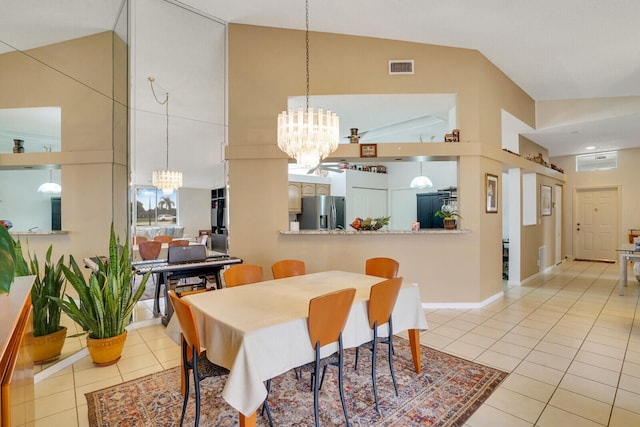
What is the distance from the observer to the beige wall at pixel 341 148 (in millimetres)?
4160

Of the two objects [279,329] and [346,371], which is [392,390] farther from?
[279,329]

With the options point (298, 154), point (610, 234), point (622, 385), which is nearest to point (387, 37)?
point (298, 154)

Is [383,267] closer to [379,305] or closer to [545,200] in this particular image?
[379,305]

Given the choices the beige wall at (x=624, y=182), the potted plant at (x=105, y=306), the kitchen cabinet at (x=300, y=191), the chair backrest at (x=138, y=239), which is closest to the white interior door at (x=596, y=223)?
the beige wall at (x=624, y=182)

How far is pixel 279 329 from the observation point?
1.75 meters

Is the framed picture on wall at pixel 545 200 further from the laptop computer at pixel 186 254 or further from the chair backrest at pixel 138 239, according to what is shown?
the chair backrest at pixel 138 239

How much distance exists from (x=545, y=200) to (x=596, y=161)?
2.83 metres

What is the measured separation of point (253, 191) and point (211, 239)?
83 cm

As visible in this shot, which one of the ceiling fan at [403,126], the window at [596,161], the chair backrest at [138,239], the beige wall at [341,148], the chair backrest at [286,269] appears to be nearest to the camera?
the chair backrest at [286,269]

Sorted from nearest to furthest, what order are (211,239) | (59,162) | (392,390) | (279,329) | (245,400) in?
(245,400)
(279,329)
(392,390)
(59,162)
(211,239)

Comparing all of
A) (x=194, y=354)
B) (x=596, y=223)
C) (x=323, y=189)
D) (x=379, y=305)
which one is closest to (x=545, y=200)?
(x=596, y=223)

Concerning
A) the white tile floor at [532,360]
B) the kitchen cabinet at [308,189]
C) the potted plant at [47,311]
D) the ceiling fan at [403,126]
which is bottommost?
the white tile floor at [532,360]

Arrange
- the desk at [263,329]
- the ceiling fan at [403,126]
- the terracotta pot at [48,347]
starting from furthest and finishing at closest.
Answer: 1. the ceiling fan at [403,126]
2. the terracotta pot at [48,347]
3. the desk at [263,329]

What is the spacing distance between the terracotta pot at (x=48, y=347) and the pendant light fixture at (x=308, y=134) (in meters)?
2.62
